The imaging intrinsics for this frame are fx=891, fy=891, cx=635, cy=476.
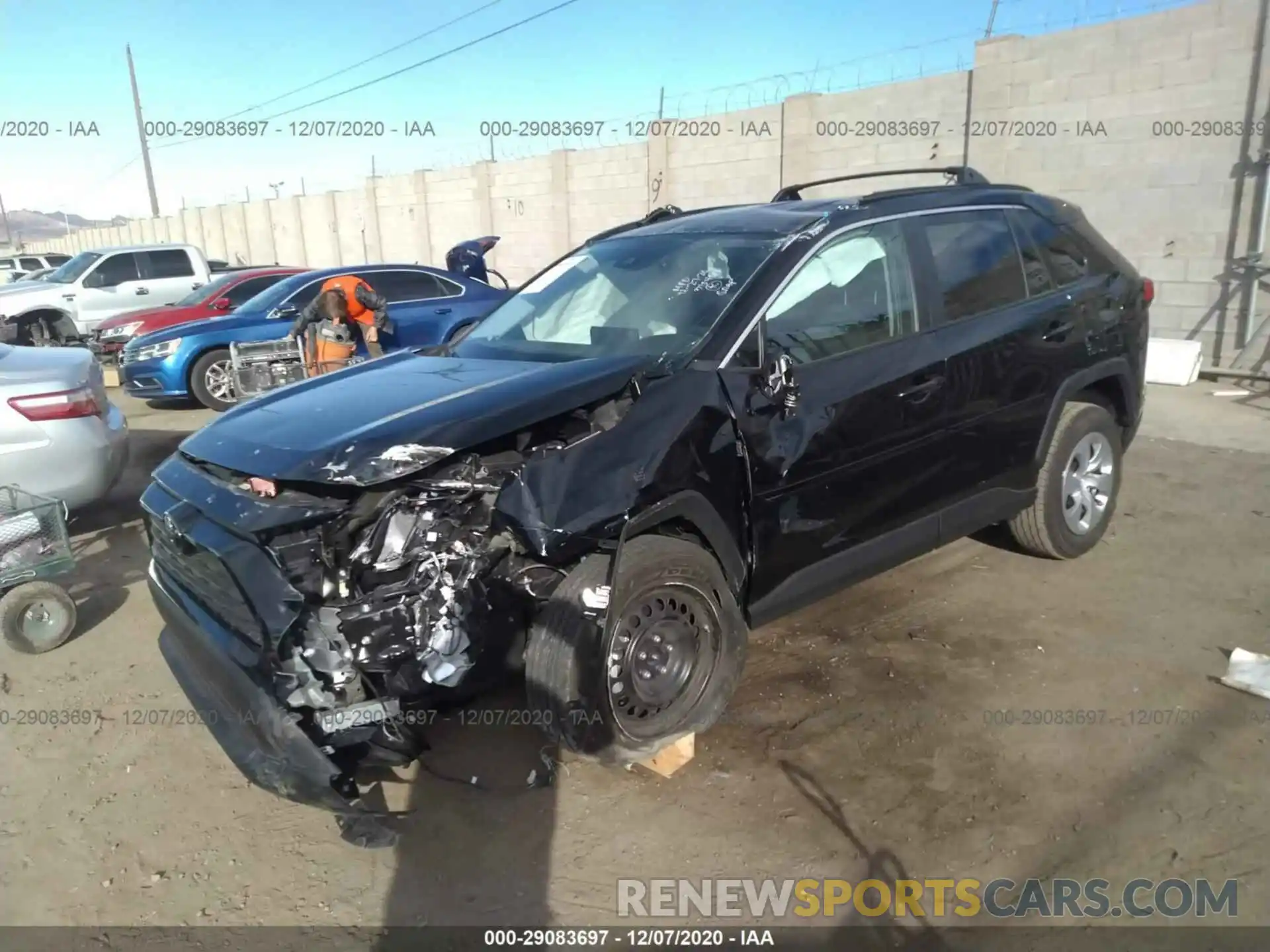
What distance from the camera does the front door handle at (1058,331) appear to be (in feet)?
14.1

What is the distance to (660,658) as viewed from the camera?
3.17 meters

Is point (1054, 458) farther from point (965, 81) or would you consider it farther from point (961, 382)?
point (965, 81)

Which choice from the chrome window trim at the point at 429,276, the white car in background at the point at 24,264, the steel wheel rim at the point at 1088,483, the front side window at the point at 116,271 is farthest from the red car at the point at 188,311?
the white car in background at the point at 24,264

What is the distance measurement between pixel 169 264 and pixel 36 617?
13.6m

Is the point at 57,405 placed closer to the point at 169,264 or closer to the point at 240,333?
the point at 240,333

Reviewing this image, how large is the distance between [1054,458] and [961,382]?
1.01 meters

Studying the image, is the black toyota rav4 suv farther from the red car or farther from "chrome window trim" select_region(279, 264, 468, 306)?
the red car

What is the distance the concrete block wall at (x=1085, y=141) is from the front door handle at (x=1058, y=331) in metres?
6.43

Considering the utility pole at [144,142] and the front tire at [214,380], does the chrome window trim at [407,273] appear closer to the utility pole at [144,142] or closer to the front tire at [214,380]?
the front tire at [214,380]

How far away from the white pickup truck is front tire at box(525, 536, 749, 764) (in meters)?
14.8

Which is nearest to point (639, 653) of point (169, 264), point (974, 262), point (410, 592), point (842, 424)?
point (410, 592)

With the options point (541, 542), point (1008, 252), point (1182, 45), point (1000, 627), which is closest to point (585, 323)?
point (541, 542)

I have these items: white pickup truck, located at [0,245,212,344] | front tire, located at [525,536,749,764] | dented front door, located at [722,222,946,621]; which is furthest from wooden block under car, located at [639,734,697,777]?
white pickup truck, located at [0,245,212,344]

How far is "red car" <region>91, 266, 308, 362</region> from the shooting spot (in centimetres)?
1120
